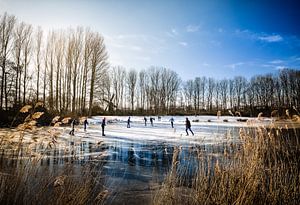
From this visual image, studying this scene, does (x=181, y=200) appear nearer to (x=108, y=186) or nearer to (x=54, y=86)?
(x=108, y=186)

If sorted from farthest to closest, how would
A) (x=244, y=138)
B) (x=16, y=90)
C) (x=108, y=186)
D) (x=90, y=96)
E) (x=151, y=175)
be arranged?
(x=90, y=96) < (x=16, y=90) < (x=151, y=175) < (x=108, y=186) < (x=244, y=138)

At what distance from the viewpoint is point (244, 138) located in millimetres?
4531

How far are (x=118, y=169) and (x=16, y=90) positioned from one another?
28.6 meters

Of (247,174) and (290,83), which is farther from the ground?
(290,83)

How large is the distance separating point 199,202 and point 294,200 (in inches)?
61.3

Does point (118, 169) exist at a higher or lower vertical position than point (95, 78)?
lower

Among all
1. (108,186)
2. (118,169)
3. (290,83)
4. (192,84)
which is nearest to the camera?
(108,186)

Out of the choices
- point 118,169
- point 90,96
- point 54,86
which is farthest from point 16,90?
point 118,169

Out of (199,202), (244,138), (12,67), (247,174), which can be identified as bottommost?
(199,202)

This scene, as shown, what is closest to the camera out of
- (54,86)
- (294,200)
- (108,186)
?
(294,200)

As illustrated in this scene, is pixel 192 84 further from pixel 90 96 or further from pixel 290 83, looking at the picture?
pixel 90 96

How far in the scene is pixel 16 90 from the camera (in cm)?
3105

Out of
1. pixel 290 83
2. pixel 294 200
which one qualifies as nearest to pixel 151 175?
pixel 294 200

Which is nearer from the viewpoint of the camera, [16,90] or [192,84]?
[16,90]
